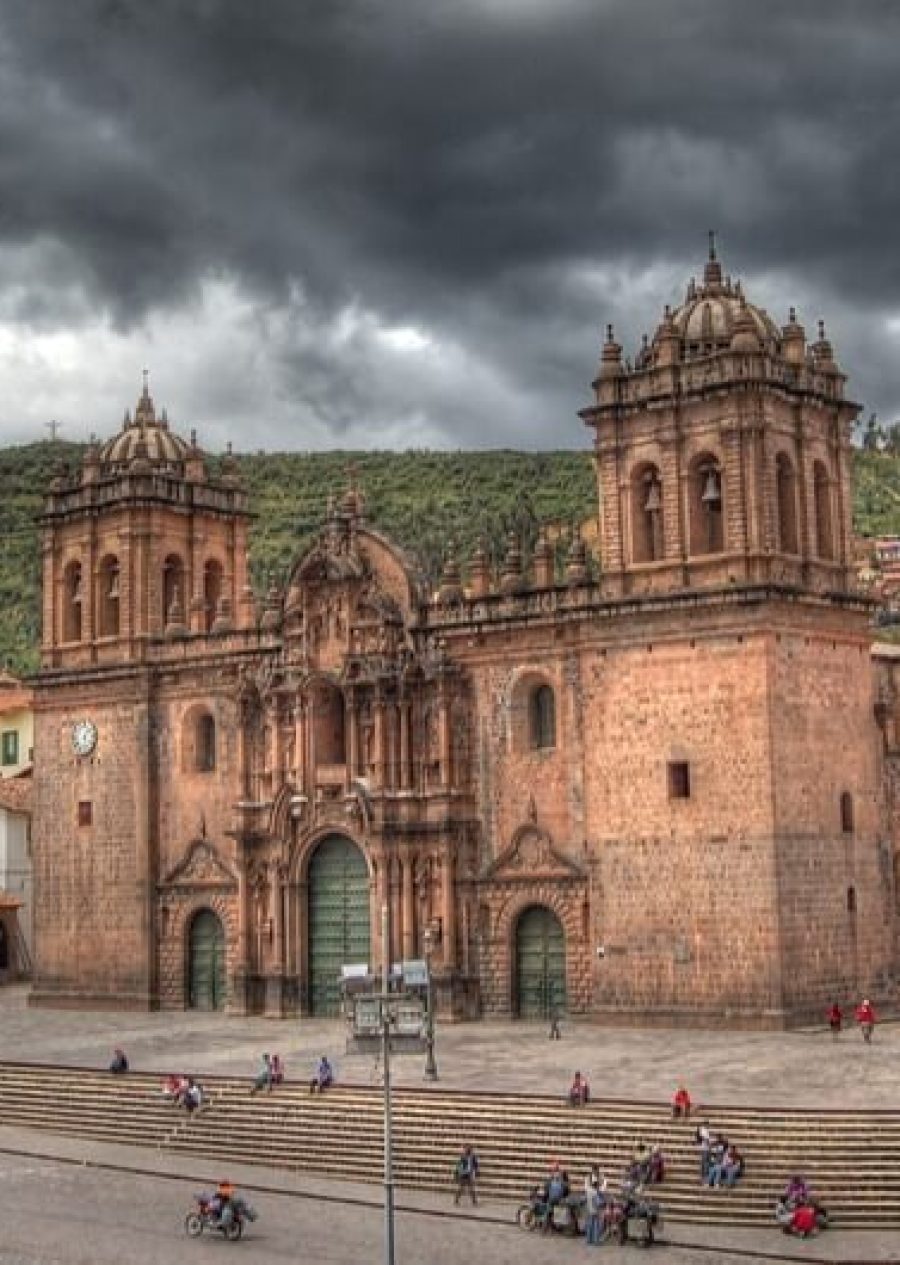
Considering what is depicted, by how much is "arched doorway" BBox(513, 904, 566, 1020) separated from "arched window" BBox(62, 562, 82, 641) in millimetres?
16827

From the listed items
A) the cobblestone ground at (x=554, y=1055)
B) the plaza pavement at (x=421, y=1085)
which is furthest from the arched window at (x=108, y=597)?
→ the plaza pavement at (x=421, y=1085)

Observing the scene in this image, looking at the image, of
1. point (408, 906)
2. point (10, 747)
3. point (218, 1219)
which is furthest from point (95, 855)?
point (218, 1219)

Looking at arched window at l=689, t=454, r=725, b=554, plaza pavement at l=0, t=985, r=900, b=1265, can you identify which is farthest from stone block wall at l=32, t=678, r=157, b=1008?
arched window at l=689, t=454, r=725, b=554

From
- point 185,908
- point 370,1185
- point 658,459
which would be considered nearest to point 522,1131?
point 370,1185

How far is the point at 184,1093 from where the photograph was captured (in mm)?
32469

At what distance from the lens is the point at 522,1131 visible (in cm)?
2838

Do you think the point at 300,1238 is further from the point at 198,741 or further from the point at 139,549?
the point at 139,549

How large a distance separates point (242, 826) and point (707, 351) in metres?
15.8

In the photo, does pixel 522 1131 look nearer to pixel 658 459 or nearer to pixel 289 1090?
pixel 289 1090

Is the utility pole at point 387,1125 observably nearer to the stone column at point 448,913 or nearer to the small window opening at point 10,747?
the stone column at point 448,913

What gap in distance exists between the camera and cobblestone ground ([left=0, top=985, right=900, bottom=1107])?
2948 centimetres

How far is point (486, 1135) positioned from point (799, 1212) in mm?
6100

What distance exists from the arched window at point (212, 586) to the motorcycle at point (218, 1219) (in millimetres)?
25744

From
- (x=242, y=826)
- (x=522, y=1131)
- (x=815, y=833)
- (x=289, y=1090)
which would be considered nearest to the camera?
(x=522, y=1131)
